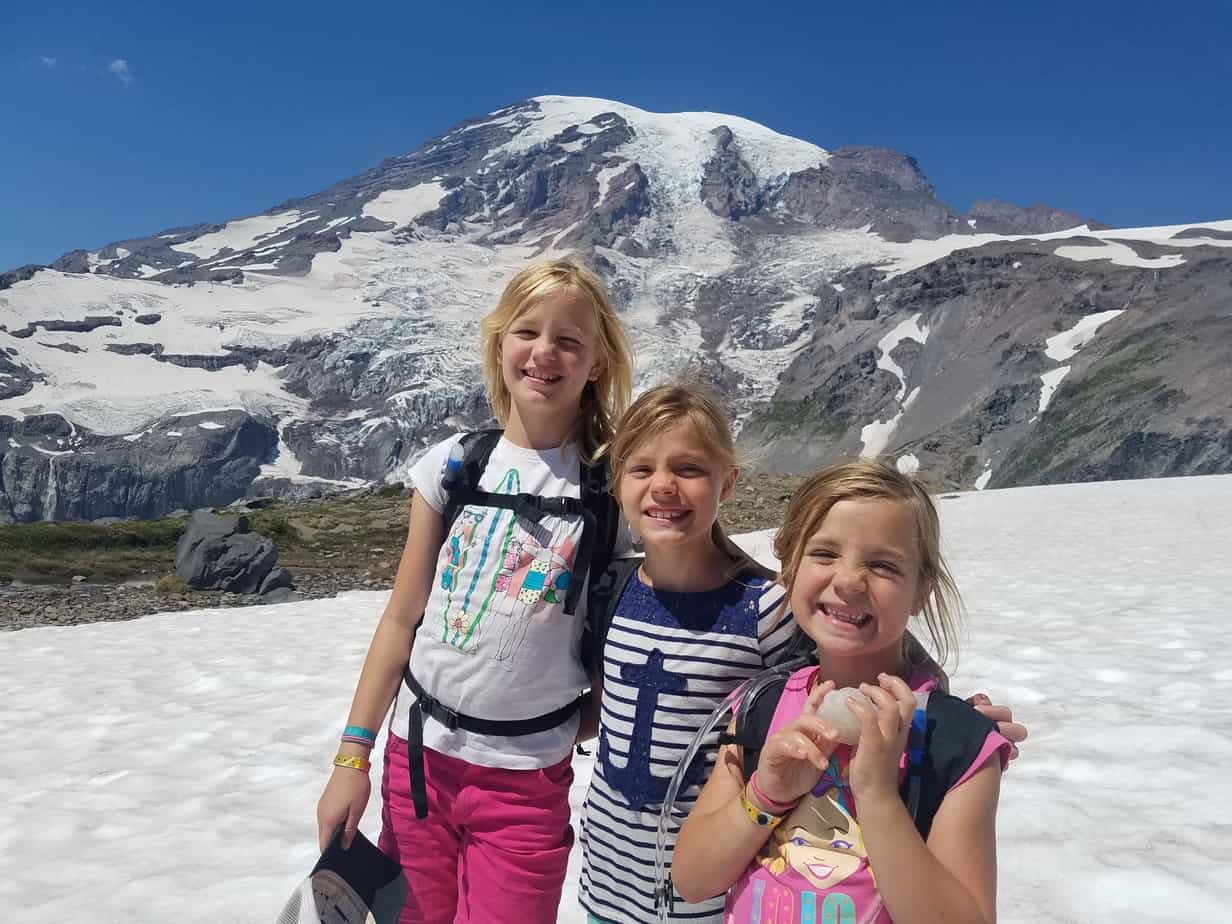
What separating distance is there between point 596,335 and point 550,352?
0.59 ft

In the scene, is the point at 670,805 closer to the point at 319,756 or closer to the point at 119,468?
the point at 319,756

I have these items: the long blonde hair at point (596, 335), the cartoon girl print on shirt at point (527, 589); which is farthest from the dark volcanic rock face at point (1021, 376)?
the cartoon girl print on shirt at point (527, 589)

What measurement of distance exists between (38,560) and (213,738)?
19.4 meters

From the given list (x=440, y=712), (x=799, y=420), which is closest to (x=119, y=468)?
(x=799, y=420)

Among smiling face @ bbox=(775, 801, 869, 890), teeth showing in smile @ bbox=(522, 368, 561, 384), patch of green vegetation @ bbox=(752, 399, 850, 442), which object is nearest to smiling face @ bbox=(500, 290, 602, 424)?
teeth showing in smile @ bbox=(522, 368, 561, 384)

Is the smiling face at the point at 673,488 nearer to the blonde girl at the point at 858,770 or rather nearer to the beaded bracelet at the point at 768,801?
Answer: the blonde girl at the point at 858,770

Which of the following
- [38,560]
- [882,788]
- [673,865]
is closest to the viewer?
[882,788]

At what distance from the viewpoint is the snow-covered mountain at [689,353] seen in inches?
2288

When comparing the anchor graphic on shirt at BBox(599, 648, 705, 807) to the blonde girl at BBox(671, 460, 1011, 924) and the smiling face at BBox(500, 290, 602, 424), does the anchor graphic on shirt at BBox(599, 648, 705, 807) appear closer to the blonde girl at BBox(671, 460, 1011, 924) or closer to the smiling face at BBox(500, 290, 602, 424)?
the blonde girl at BBox(671, 460, 1011, 924)

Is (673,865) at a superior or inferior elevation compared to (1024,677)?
superior

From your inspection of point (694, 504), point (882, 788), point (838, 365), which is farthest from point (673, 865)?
point (838, 365)

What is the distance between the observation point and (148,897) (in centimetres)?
367

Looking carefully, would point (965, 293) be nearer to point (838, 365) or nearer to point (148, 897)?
point (838, 365)

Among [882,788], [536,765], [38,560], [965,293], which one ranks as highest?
[965,293]
